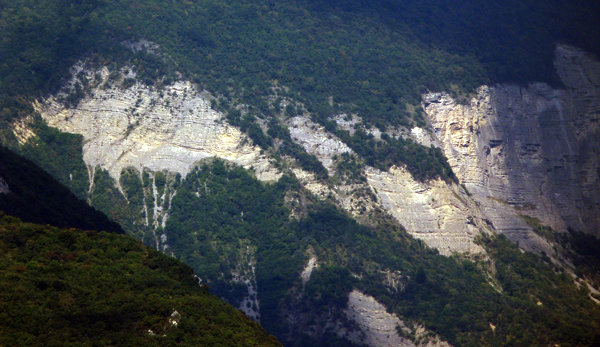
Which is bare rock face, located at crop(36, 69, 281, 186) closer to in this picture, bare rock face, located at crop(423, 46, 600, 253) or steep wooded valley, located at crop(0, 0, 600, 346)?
steep wooded valley, located at crop(0, 0, 600, 346)

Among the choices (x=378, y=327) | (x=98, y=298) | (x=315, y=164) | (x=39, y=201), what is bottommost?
(x=378, y=327)

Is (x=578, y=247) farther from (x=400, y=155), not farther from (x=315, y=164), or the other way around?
(x=315, y=164)

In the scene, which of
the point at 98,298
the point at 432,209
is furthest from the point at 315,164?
the point at 98,298

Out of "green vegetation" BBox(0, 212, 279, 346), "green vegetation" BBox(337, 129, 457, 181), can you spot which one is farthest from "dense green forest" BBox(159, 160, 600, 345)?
"green vegetation" BBox(0, 212, 279, 346)

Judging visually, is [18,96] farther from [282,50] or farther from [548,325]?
[548,325]

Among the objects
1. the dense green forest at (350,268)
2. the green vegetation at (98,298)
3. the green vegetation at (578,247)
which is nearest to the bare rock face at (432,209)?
the dense green forest at (350,268)

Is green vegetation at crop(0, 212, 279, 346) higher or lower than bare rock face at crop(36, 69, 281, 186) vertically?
lower
